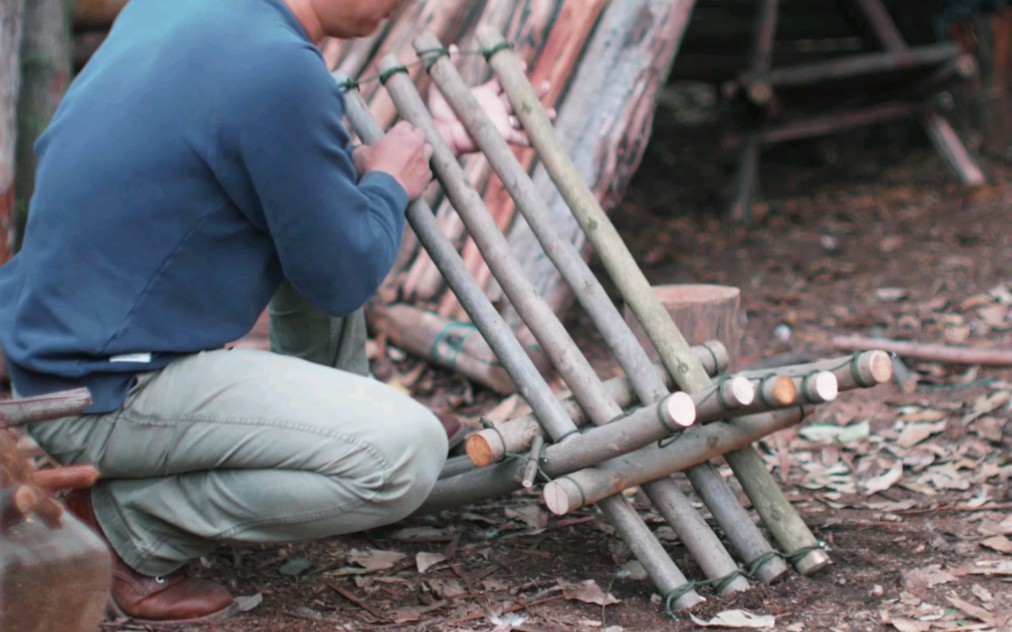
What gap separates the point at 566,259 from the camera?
317cm

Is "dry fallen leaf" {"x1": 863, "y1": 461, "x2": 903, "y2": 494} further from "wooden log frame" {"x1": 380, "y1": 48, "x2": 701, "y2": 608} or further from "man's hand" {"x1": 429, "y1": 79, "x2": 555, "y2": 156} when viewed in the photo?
"man's hand" {"x1": 429, "y1": 79, "x2": 555, "y2": 156}

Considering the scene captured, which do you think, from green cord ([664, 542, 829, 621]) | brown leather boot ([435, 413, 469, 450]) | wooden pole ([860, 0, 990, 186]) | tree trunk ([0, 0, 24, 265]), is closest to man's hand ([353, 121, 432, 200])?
brown leather boot ([435, 413, 469, 450])

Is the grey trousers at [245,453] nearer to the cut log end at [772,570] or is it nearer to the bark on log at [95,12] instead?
the cut log end at [772,570]

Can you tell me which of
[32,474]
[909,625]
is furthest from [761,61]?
[32,474]

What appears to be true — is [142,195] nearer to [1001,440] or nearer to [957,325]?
[1001,440]

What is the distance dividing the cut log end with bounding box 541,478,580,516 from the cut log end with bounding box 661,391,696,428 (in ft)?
0.95

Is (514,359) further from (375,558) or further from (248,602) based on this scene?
(248,602)

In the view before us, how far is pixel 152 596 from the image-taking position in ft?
9.04

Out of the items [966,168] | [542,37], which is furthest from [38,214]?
[966,168]

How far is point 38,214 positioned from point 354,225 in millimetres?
707

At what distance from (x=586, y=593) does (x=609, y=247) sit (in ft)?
3.16

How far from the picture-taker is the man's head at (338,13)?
8.76 ft

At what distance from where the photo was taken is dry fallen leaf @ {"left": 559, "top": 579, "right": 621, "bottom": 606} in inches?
114

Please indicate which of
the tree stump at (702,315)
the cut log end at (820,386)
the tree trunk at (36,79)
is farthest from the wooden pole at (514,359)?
the tree trunk at (36,79)
